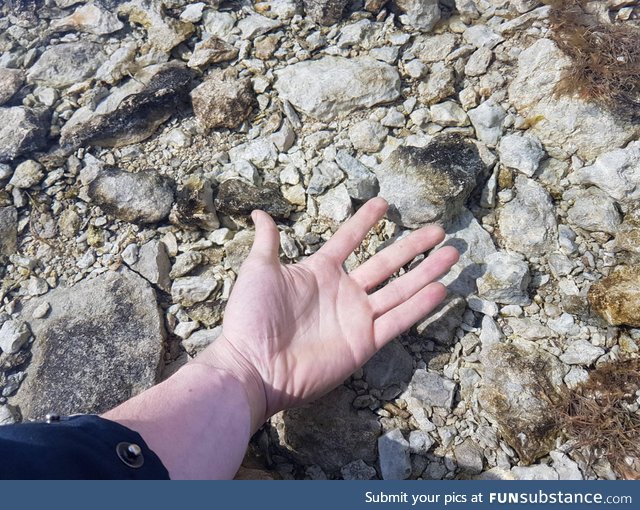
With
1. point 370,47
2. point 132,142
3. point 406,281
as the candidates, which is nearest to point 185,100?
point 132,142

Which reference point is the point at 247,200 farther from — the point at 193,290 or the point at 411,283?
the point at 411,283

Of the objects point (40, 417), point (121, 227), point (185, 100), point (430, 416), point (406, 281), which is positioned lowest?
point (40, 417)

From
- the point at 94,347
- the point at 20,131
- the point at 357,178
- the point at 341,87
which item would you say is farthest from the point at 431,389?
the point at 20,131

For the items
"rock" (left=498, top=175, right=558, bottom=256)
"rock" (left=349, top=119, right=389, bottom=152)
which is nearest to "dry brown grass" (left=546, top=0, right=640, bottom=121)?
"rock" (left=498, top=175, right=558, bottom=256)

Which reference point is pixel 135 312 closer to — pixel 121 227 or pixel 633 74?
pixel 121 227

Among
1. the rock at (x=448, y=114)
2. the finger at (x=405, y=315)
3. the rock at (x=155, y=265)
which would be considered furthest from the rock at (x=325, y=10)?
the finger at (x=405, y=315)

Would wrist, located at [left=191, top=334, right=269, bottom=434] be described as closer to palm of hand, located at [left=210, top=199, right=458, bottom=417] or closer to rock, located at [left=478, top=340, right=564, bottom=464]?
palm of hand, located at [left=210, top=199, right=458, bottom=417]

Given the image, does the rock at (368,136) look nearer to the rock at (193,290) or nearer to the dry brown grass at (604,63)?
the dry brown grass at (604,63)
